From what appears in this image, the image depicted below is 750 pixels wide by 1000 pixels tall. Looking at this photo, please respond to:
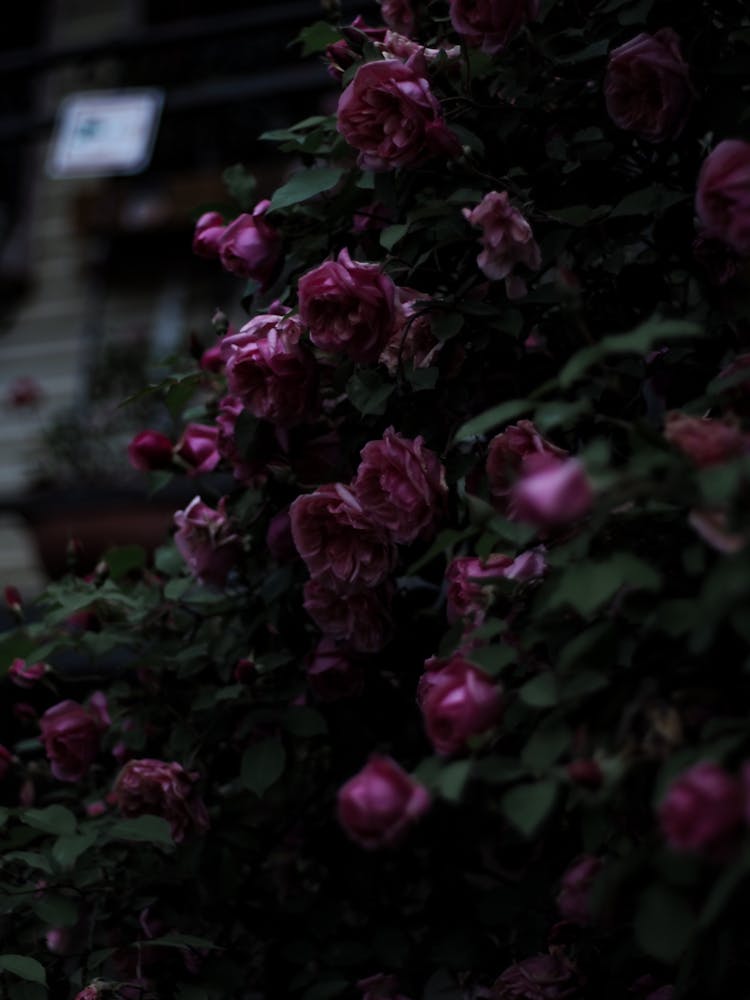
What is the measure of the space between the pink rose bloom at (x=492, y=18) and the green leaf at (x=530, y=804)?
2.29 ft

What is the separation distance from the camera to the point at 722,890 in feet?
2.24

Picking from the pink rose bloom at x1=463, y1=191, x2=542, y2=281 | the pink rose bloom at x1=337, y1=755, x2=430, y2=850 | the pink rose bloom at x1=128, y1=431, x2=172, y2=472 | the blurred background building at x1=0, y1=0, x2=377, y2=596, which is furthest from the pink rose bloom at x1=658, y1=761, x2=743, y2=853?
the blurred background building at x1=0, y1=0, x2=377, y2=596

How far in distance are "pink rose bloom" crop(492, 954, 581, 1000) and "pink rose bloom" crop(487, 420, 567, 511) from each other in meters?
0.41

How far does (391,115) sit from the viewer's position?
1141 millimetres

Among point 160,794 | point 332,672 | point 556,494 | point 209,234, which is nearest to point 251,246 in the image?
point 209,234

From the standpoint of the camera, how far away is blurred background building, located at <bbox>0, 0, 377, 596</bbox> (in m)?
4.02

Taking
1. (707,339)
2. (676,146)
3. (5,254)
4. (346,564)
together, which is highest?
(676,146)

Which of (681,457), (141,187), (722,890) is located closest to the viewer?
(722,890)

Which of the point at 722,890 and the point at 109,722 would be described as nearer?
the point at 722,890

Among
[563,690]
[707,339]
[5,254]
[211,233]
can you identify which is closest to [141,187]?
[5,254]

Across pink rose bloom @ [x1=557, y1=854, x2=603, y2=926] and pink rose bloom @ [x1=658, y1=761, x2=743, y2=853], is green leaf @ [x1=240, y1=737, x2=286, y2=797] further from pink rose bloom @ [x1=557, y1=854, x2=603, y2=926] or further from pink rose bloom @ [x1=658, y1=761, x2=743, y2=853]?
pink rose bloom @ [x1=658, y1=761, x2=743, y2=853]

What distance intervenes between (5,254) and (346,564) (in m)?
3.91

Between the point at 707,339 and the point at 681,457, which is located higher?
the point at 681,457

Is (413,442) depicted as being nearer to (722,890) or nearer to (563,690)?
(563,690)
